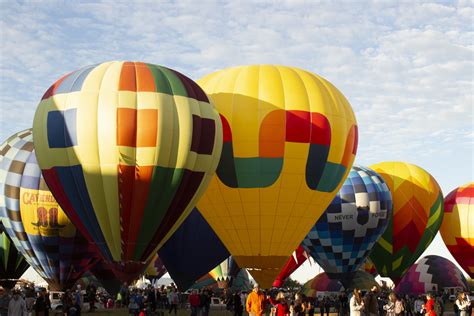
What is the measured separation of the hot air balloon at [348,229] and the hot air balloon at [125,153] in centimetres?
1204

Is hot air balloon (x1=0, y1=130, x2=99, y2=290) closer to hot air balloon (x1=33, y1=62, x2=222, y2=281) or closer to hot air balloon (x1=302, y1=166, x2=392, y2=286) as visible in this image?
hot air balloon (x1=33, y1=62, x2=222, y2=281)

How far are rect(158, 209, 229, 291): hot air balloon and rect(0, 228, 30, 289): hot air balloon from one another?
7.67 meters

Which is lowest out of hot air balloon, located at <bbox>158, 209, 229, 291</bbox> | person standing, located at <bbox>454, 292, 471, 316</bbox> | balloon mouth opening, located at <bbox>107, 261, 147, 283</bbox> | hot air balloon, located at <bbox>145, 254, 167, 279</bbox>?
person standing, located at <bbox>454, 292, 471, 316</bbox>

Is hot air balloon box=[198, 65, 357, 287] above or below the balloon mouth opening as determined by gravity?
above

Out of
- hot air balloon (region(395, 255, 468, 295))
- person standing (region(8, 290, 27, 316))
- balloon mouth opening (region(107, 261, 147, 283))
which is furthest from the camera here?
hot air balloon (region(395, 255, 468, 295))

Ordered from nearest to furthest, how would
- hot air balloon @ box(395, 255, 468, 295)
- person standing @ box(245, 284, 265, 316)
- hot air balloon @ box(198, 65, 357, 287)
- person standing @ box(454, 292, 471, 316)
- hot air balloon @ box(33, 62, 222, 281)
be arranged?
person standing @ box(245, 284, 265, 316) < person standing @ box(454, 292, 471, 316) < hot air balloon @ box(33, 62, 222, 281) < hot air balloon @ box(198, 65, 357, 287) < hot air balloon @ box(395, 255, 468, 295)

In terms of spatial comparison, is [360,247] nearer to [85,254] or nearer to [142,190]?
[85,254]

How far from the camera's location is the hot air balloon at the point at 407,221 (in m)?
34.8

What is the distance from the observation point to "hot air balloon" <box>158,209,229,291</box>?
2547 cm

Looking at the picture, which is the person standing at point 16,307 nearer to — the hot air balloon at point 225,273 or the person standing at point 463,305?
the person standing at point 463,305

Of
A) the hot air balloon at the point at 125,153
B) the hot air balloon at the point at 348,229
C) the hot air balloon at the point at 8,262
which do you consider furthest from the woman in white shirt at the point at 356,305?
the hot air balloon at the point at 8,262

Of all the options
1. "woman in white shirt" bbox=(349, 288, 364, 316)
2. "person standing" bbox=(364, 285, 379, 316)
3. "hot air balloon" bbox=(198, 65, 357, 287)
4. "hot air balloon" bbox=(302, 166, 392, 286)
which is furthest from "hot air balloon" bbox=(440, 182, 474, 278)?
"woman in white shirt" bbox=(349, 288, 364, 316)

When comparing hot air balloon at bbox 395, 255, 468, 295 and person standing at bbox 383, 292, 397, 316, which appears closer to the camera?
person standing at bbox 383, 292, 397, 316

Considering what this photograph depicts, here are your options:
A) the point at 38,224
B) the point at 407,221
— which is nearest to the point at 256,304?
the point at 38,224
